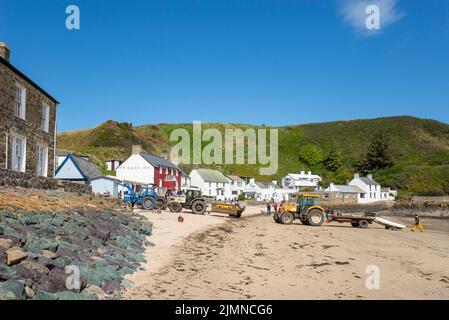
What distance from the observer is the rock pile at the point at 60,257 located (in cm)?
661

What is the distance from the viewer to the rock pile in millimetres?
6605

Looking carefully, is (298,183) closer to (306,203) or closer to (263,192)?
(263,192)

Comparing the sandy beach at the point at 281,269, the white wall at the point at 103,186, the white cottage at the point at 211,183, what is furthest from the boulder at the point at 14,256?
the white cottage at the point at 211,183

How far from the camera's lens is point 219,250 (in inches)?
560

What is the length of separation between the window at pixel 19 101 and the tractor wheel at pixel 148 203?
13.7 metres

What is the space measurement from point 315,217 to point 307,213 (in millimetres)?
653

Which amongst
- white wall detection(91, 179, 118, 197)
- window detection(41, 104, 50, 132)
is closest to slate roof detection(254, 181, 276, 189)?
white wall detection(91, 179, 118, 197)

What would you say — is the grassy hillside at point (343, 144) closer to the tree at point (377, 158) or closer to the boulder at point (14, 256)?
the tree at point (377, 158)

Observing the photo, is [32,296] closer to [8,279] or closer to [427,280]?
[8,279]

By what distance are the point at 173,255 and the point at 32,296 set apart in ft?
21.4

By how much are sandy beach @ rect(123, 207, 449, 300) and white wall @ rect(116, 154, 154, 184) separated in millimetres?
31433

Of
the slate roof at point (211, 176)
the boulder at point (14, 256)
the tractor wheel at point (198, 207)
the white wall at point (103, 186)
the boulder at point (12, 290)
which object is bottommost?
the tractor wheel at point (198, 207)

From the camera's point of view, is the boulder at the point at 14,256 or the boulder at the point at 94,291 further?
the boulder at the point at 94,291
